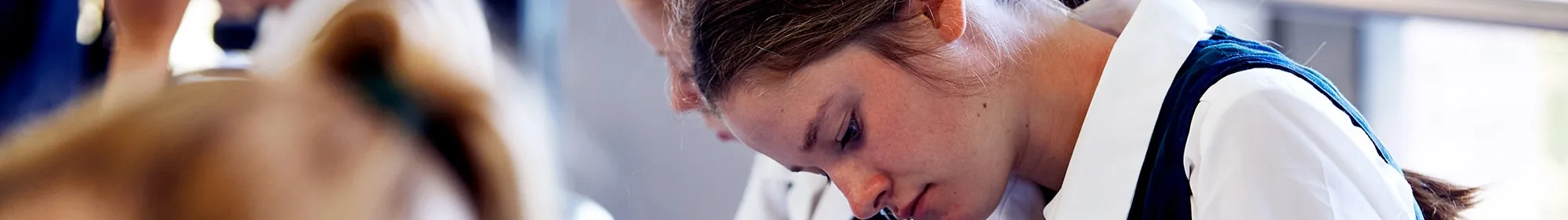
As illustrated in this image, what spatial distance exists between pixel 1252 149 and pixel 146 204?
1.50 ft

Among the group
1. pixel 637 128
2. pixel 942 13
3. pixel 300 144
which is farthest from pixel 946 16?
pixel 637 128

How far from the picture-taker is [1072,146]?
71cm

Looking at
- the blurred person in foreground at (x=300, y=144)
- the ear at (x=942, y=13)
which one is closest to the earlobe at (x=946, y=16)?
the ear at (x=942, y=13)

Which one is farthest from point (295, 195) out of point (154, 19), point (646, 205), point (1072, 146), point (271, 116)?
point (646, 205)

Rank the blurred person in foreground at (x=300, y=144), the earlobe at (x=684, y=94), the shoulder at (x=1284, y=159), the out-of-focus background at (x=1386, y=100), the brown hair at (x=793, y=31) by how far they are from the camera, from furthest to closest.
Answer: the out-of-focus background at (x=1386, y=100), the earlobe at (x=684, y=94), the brown hair at (x=793, y=31), the shoulder at (x=1284, y=159), the blurred person in foreground at (x=300, y=144)

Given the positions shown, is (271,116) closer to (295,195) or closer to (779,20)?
(295,195)

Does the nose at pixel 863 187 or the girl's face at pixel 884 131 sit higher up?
the girl's face at pixel 884 131

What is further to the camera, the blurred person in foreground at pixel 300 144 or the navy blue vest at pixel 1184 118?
the navy blue vest at pixel 1184 118

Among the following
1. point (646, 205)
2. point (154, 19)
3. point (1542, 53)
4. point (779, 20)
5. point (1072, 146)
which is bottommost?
point (646, 205)

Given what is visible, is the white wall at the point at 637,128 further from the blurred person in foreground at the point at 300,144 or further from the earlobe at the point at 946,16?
the blurred person in foreground at the point at 300,144

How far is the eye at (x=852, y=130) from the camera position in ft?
2.20

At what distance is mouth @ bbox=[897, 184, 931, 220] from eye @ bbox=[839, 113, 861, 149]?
5 centimetres

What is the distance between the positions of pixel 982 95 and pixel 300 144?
17.8 inches

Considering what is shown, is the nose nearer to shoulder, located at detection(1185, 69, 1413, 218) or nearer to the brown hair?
the brown hair
